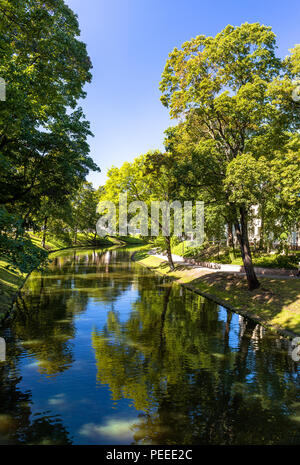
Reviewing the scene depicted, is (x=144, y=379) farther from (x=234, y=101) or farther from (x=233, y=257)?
(x=233, y=257)

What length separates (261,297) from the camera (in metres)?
19.4

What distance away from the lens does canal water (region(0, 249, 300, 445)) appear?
23.1 ft

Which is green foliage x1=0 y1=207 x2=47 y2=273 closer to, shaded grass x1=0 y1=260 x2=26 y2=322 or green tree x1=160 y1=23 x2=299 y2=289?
shaded grass x1=0 y1=260 x2=26 y2=322

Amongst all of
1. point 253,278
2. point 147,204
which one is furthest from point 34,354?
point 147,204

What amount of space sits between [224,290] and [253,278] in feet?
8.98

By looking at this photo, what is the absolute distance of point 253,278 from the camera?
21.3m

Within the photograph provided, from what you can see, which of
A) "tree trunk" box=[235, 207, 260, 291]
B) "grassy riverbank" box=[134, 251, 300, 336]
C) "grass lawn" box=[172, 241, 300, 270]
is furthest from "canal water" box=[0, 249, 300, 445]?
"grass lawn" box=[172, 241, 300, 270]

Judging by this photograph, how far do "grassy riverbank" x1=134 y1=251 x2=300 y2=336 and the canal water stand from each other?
112 cm

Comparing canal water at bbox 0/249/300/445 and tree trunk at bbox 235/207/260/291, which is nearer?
canal water at bbox 0/249/300/445

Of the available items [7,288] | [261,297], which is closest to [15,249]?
[7,288]

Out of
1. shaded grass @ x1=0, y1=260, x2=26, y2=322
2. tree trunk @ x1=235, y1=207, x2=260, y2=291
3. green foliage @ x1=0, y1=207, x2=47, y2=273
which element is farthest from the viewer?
tree trunk @ x1=235, y1=207, x2=260, y2=291

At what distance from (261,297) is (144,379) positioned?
12.2 meters

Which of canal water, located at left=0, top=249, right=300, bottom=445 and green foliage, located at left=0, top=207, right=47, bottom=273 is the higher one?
green foliage, located at left=0, top=207, right=47, bottom=273

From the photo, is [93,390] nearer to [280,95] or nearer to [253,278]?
[253,278]
